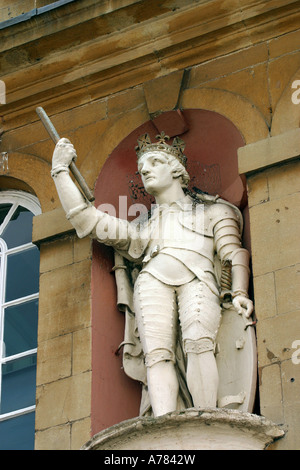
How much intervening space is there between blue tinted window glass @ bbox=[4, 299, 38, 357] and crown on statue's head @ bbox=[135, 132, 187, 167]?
1601mm

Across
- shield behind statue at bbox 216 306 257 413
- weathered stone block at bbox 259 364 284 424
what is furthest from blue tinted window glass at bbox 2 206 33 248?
weathered stone block at bbox 259 364 284 424

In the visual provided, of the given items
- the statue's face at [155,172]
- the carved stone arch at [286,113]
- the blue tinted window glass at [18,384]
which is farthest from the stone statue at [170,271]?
the blue tinted window glass at [18,384]

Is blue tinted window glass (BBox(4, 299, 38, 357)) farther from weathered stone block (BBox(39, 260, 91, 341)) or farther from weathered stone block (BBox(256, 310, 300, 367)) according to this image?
weathered stone block (BBox(256, 310, 300, 367))

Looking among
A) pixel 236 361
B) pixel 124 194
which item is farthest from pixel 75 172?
pixel 236 361

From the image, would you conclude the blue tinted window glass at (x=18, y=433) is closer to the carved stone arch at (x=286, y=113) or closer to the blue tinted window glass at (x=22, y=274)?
the blue tinted window glass at (x=22, y=274)

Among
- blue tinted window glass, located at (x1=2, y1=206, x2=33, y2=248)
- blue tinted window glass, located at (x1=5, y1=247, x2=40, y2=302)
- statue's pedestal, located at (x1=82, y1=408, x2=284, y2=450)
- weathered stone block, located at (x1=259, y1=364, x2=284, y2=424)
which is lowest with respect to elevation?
statue's pedestal, located at (x1=82, y1=408, x2=284, y2=450)

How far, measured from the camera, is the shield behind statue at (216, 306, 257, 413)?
12.0 m

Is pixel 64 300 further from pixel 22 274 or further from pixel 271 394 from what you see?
pixel 271 394

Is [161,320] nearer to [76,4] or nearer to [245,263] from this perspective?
[245,263]

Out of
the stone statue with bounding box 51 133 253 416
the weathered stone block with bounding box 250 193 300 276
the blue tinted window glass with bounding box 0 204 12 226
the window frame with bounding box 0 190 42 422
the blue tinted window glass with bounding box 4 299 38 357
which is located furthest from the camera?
the blue tinted window glass with bounding box 0 204 12 226

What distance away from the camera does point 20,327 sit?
45.4 feet

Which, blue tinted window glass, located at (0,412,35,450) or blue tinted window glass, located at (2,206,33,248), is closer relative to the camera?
blue tinted window glass, located at (0,412,35,450)

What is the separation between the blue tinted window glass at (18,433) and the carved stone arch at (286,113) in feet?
9.79

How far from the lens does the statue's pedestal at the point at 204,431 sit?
11336mm
